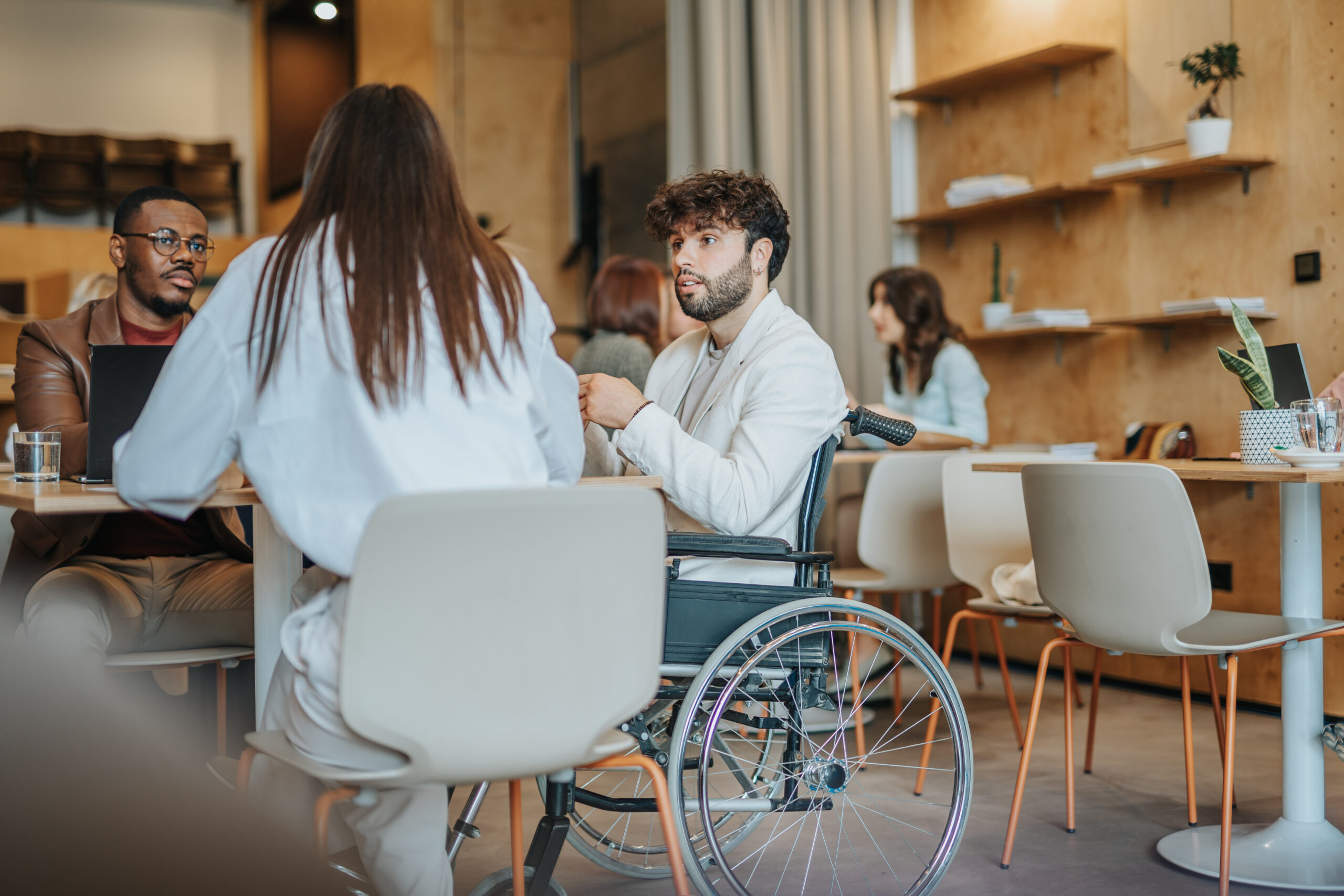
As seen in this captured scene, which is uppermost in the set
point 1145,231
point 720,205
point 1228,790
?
point 1145,231

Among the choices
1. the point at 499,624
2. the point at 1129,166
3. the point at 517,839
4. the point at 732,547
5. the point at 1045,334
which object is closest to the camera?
the point at 499,624

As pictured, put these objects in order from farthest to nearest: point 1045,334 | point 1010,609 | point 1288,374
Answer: point 1045,334 < point 1010,609 < point 1288,374

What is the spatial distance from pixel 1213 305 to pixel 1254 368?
1255 mm

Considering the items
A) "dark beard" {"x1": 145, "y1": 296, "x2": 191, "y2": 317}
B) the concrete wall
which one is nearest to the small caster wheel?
"dark beard" {"x1": 145, "y1": 296, "x2": 191, "y2": 317}

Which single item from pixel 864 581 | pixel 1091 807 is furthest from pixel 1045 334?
pixel 1091 807

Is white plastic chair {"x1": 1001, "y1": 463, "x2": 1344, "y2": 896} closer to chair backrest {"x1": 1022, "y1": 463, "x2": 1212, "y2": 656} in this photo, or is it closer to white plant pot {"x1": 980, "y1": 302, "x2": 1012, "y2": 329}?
chair backrest {"x1": 1022, "y1": 463, "x2": 1212, "y2": 656}

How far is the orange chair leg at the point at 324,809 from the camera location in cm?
131

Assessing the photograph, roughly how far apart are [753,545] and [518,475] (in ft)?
1.62

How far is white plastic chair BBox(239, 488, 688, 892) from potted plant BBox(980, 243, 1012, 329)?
319 cm

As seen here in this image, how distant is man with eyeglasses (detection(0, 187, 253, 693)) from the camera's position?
2.09 meters

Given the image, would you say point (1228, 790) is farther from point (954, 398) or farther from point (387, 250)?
point (954, 398)

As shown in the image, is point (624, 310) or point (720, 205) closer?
point (720, 205)

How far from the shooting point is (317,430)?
4.40ft

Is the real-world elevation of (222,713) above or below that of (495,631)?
below
